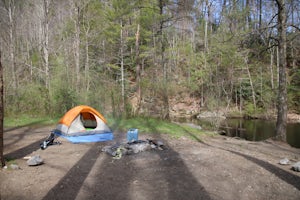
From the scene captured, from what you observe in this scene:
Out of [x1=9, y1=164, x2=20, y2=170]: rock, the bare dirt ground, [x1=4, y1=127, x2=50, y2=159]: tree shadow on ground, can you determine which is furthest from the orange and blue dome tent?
[x1=9, y1=164, x2=20, y2=170]: rock

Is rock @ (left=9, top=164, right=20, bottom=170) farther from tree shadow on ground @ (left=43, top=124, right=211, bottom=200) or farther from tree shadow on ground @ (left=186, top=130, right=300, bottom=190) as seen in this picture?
tree shadow on ground @ (left=186, top=130, right=300, bottom=190)

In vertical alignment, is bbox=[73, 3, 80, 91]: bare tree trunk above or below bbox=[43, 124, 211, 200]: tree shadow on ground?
above

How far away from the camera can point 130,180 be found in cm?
373

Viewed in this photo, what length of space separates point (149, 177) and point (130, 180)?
1.12ft

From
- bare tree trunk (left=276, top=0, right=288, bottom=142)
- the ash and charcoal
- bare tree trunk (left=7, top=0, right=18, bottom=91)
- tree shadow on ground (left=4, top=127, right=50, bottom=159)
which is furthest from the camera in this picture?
bare tree trunk (left=7, top=0, right=18, bottom=91)

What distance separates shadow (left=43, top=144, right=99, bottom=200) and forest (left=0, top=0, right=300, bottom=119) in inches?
263

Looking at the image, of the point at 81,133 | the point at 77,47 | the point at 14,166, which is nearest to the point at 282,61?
the point at 81,133

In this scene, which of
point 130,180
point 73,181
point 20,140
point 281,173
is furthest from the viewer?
point 20,140

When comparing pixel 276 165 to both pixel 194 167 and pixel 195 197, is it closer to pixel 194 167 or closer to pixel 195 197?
pixel 194 167

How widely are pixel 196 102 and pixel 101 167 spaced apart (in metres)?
20.2

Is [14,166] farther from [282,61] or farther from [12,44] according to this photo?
[12,44]

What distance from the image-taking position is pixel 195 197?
3143mm

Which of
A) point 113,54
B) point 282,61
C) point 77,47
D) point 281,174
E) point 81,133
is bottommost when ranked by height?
point 281,174

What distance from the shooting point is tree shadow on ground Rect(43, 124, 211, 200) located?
3.20m
